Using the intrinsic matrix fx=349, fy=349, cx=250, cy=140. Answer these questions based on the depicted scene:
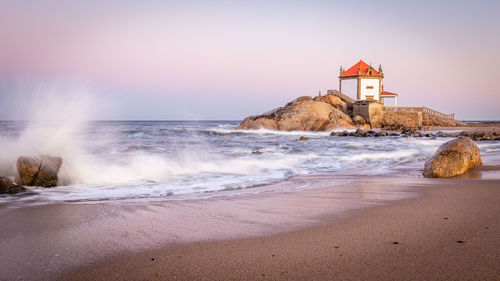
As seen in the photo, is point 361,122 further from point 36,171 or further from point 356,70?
point 36,171

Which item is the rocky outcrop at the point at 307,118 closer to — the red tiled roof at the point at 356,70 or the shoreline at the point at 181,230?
the red tiled roof at the point at 356,70

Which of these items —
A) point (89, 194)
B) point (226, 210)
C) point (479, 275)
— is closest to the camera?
point (479, 275)

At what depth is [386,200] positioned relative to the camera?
4500 mm

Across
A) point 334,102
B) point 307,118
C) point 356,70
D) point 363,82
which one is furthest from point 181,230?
point 356,70

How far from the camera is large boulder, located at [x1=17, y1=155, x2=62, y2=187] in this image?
5949 millimetres

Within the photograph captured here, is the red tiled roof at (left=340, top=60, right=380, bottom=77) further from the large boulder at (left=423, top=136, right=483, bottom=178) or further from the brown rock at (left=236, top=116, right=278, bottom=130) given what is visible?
the large boulder at (left=423, top=136, right=483, bottom=178)

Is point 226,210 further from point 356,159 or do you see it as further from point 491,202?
point 356,159

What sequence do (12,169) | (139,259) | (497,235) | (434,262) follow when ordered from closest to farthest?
(434,262) < (139,259) < (497,235) < (12,169)

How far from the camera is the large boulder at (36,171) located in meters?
5.95

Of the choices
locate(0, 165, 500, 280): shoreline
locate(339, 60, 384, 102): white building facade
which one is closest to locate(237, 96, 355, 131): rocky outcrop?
locate(339, 60, 384, 102): white building facade

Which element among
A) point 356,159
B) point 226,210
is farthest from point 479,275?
point 356,159

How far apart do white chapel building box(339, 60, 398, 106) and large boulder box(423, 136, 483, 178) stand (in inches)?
1501

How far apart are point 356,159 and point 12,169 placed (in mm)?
9760

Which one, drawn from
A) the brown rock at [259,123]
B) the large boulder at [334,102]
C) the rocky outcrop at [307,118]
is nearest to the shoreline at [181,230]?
the rocky outcrop at [307,118]
